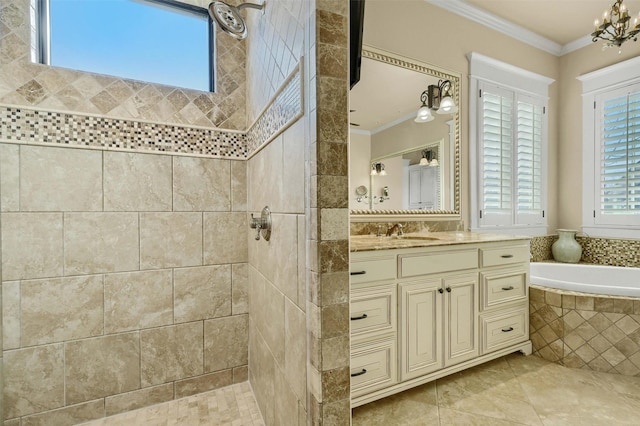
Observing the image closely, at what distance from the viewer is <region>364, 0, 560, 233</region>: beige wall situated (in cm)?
229

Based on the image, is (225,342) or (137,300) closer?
(137,300)

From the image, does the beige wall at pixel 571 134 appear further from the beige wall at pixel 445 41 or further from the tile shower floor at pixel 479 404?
the tile shower floor at pixel 479 404

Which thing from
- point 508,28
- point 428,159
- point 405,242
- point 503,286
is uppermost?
point 508,28

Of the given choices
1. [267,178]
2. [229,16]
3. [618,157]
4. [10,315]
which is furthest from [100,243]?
[618,157]

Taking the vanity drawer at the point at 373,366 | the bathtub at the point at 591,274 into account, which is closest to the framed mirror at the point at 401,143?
the vanity drawer at the point at 373,366

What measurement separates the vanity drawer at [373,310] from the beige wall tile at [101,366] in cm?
125

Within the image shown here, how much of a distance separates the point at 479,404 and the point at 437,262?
821 millimetres

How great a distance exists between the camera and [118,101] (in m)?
1.59

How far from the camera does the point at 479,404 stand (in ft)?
5.38

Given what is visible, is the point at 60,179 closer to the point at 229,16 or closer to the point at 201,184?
the point at 201,184

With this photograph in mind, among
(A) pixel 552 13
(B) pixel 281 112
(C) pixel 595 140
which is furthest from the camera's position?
(C) pixel 595 140

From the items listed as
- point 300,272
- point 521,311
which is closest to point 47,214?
point 300,272

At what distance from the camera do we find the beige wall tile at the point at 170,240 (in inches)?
65.0

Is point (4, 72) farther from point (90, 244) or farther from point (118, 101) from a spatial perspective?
point (90, 244)
